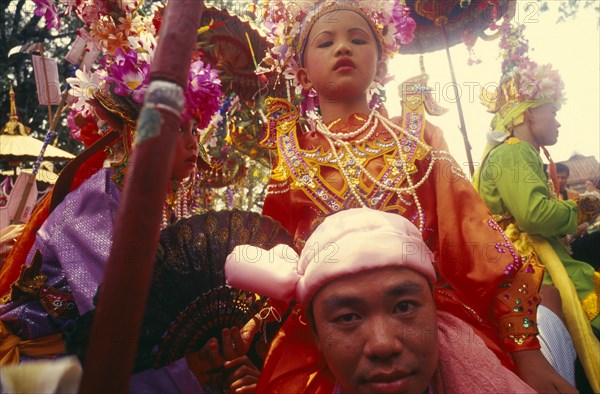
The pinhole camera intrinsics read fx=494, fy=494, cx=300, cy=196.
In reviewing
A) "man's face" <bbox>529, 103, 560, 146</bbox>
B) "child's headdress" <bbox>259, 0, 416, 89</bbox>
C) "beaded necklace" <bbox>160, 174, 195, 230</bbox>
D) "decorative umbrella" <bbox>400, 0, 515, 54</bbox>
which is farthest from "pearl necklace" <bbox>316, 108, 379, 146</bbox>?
"man's face" <bbox>529, 103, 560, 146</bbox>

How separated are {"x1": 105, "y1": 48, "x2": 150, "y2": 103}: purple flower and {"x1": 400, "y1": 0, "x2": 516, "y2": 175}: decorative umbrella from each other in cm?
242

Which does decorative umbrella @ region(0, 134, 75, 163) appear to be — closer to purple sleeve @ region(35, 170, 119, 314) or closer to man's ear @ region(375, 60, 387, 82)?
purple sleeve @ region(35, 170, 119, 314)

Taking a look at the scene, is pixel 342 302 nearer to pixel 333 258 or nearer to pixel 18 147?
pixel 333 258

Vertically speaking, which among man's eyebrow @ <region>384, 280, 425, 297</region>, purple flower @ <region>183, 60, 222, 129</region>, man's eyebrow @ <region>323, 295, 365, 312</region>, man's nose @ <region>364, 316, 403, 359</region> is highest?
purple flower @ <region>183, 60, 222, 129</region>

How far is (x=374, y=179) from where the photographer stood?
88.9 inches

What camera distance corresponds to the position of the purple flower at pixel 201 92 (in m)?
2.48

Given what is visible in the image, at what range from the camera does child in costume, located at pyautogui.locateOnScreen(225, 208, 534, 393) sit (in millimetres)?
1460

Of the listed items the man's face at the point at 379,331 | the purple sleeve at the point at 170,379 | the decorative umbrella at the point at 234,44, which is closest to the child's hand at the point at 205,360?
the purple sleeve at the point at 170,379

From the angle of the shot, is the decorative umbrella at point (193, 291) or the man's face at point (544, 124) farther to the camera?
the man's face at point (544, 124)

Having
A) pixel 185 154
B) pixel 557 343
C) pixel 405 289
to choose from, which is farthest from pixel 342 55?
pixel 557 343

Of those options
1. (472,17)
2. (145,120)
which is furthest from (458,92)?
(145,120)

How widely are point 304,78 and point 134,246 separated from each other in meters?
1.75

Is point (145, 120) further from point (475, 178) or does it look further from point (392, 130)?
point (475, 178)

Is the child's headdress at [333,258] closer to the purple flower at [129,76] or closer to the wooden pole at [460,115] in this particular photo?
the purple flower at [129,76]
